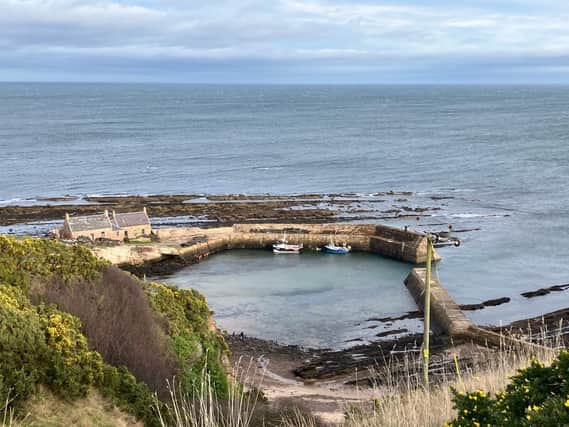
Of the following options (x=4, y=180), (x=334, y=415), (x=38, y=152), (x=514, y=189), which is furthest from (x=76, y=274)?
(x=38, y=152)

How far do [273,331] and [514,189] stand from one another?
47.8 meters

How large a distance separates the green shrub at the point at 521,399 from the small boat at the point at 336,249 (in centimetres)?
4517

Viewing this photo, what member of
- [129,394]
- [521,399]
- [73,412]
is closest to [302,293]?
[129,394]

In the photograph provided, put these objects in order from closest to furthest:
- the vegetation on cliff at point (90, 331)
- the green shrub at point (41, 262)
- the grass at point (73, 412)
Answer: the grass at point (73, 412) → the vegetation on cliff at point (90, 331) → the green shrub at point (41, 262)

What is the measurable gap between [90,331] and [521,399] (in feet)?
35.5

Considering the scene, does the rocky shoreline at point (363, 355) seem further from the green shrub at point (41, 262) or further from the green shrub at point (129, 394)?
the green shrub at point (129, 394)

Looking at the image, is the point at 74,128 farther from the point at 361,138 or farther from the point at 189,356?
the point at 189,356

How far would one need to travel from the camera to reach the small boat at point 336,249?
2099 inches

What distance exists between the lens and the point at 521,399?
25.0ft

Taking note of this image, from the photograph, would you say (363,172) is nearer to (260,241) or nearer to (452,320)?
(260,241)

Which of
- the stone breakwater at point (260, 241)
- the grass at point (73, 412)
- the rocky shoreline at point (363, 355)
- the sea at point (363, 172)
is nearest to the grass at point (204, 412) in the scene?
the grass at point (73, 412)

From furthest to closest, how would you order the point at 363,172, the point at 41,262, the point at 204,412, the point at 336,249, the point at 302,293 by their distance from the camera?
the point at 363,172, the point at 336,249, the point at 302,293, the point at 41,262, the point at 204,412

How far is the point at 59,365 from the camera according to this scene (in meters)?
13.3

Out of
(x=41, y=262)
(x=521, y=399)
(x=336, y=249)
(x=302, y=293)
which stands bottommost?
(x=302, y=293)
